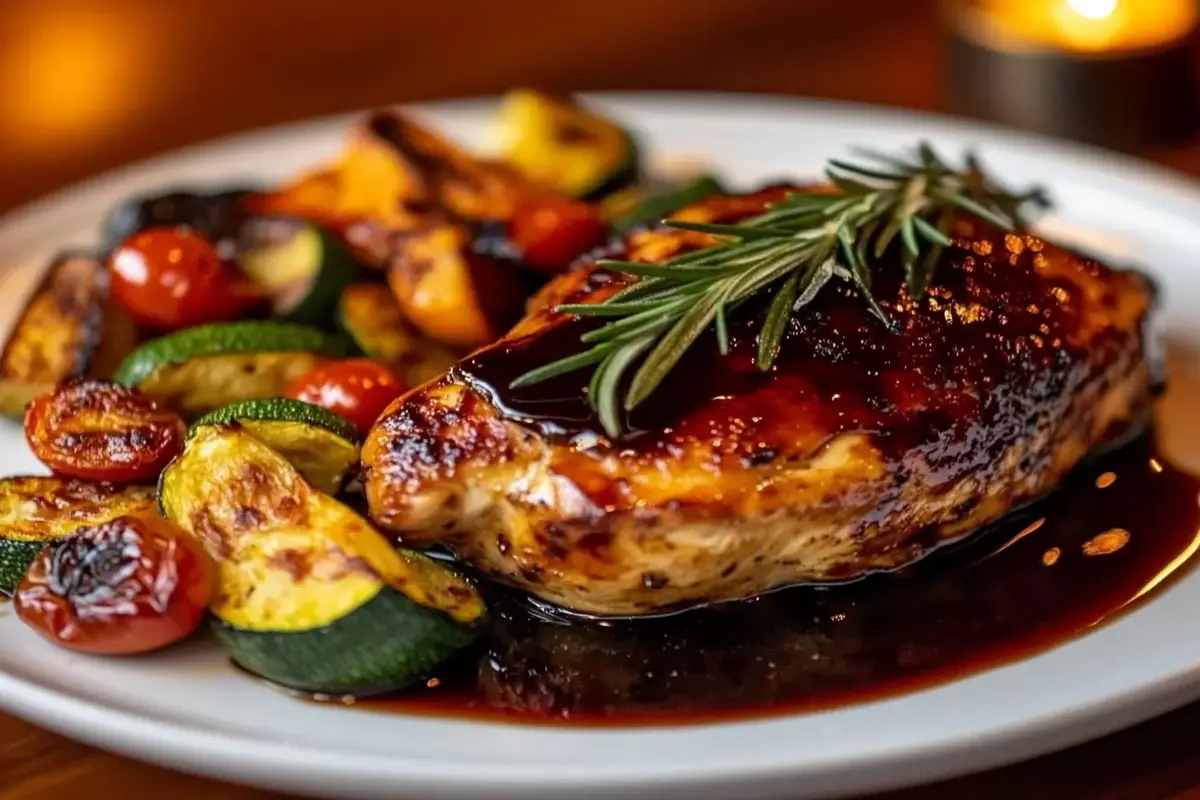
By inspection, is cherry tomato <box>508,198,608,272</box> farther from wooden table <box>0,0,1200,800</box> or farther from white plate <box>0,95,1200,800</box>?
wooden table <box>0,0,1200,800</box>

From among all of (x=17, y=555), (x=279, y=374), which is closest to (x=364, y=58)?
(x=279, y=374)

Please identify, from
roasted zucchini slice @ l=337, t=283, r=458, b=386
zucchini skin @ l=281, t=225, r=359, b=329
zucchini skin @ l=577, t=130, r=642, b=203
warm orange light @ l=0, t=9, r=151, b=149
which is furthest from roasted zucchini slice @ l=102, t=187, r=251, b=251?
warm orange light @ l=0, t=9, r=151, b=149

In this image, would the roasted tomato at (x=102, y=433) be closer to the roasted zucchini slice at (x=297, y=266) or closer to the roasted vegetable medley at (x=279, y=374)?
Result: the roasted vegetable medley at (x=279, y=374)

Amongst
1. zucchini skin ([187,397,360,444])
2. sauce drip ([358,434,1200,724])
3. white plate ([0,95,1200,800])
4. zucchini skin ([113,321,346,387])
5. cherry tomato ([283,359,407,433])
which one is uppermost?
zucchini skin ([187,397,360,444])

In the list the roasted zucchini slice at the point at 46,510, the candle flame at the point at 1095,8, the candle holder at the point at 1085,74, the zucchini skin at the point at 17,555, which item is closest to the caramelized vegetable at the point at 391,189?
the roasted zucchini slice at the point at 46,510

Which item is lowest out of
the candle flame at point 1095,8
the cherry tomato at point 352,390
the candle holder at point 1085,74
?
the cherry tomato at point 352,390

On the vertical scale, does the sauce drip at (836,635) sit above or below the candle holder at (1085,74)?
below

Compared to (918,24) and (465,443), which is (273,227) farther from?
(918,24)
